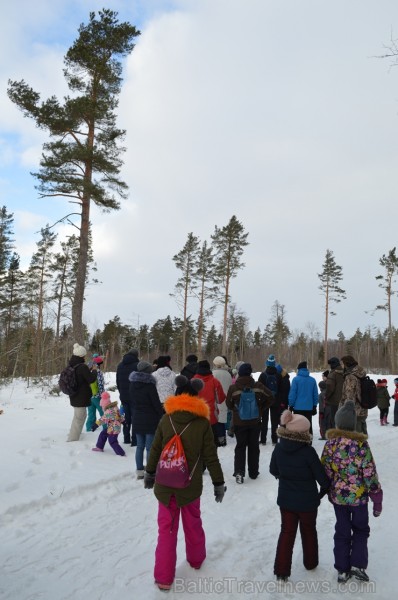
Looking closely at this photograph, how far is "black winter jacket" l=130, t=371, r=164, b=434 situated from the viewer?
7113mm

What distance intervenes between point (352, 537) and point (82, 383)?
21.1ft

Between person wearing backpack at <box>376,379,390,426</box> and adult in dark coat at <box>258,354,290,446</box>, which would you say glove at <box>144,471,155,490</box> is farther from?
person wearing backpack at <box>376,379,390,426</box>

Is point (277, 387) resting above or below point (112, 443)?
above

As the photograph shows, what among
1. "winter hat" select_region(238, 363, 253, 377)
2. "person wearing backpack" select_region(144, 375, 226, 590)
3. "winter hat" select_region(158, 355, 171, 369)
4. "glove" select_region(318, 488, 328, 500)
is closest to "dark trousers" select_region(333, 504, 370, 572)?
"glove" select_region(318, 488, 328, 500)

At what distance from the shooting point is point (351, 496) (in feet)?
12.7

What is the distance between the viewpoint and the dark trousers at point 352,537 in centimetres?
387

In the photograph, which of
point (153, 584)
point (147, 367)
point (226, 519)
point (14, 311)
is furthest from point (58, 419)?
point (14, 311)

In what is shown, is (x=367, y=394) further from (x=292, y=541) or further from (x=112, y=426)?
(x=112, y=426)

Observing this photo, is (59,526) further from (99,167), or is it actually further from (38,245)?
(38,245)

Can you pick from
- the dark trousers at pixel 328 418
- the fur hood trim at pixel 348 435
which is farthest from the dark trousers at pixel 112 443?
the dark trousers at pixel 328 418

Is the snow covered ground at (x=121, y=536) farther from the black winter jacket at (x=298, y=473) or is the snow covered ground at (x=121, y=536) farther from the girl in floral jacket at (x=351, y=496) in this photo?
the black winter jacket at (x=298, y=473)

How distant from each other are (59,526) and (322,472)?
11.7 ft

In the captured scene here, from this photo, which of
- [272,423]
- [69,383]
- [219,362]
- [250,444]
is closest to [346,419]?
[250,444]

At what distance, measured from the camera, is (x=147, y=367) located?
7.42m
